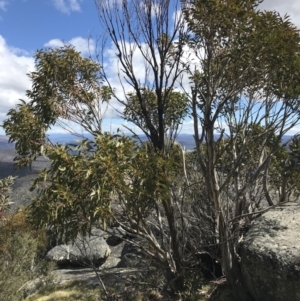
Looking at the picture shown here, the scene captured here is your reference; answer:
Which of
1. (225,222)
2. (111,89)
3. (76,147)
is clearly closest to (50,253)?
(111,89)

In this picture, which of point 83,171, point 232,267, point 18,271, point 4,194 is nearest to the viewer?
point 83,171

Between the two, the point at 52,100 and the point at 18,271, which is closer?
the point at 52,100

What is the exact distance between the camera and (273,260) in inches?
291

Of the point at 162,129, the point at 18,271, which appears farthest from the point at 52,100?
the point at 18,271

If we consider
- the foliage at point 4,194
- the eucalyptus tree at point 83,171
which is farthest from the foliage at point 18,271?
the eucalyptus tree at point 83,171

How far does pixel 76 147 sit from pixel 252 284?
16.8 feet

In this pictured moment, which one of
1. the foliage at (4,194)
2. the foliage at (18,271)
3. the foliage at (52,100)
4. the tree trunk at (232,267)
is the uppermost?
the foliage at (52,100)

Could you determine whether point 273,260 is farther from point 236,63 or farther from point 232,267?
point 236,63

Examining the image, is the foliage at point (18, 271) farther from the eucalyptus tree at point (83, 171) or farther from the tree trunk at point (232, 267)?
the tree trunk at point (232, 267)

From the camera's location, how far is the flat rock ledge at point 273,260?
718cm

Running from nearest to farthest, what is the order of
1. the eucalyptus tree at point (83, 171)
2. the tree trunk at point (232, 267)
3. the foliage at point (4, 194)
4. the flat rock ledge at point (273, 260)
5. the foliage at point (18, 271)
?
the eucalyptus tree at point (83, 171), the flat rock ledge at point (273, 260), the tree trunk at point (232, 267), the foliage at point (4, 194), the foliage at point (18, 271)

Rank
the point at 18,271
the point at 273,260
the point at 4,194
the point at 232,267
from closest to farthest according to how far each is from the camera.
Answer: the point at 273,260 < the point at 232,267 < the point at 4,194 < the point at 18,271

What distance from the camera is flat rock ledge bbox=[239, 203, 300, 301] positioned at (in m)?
7.18

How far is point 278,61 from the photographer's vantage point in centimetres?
789
